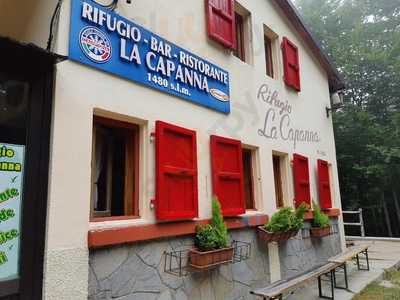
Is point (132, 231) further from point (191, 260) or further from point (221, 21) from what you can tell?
point (221, 21)

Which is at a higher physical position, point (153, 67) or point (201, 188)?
point (153, 67)

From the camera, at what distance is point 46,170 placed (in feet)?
8.59

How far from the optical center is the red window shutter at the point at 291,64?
670 cm

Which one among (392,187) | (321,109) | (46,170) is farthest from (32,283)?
(392,187)

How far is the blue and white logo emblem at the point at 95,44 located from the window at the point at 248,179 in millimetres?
2851

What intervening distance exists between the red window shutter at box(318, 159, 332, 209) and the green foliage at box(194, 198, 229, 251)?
3.71 m

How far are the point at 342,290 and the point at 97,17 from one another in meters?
5.33

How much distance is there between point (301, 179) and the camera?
20.8 feet

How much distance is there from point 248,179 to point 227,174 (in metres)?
1.01

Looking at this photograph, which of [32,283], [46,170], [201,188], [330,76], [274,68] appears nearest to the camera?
[32,283]

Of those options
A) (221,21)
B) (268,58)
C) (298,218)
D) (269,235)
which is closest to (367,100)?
(268,58)

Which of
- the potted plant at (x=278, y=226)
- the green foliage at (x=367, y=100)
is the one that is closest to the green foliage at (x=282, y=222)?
the potted plant at (x=278, y=226)

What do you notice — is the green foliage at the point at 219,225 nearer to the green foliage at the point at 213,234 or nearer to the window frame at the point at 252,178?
the green foliage at the point at 213,234

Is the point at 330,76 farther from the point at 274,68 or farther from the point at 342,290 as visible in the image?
the point at 342,290
